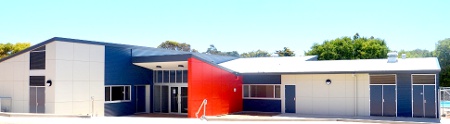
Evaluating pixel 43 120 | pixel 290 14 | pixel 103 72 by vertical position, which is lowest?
pixel 43 120

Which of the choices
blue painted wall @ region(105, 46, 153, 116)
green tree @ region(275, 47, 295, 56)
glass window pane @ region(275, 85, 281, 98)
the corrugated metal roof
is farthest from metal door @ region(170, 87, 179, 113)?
green tree @ region(275, 47, 295, 56)

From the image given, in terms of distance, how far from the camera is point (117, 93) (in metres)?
22.3

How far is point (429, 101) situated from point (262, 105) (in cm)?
839

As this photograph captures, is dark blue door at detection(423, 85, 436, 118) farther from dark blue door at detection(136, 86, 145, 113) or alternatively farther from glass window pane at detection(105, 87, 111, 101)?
glass window pane at detection(105, 87, 111, 101)

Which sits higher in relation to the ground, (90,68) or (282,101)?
(90,68)

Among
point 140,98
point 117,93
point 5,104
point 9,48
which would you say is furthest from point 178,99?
point 9,48

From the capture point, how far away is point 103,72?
69.6ft

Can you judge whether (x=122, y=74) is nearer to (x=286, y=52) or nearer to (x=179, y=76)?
(x=179, y=76)

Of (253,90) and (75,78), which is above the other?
(75,78)

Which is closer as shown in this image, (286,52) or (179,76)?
(179,76)

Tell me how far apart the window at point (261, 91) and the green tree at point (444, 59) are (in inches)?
1080

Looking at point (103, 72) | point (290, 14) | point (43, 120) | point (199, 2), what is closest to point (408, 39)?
point (290, 14)

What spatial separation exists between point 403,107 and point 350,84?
8.46ft

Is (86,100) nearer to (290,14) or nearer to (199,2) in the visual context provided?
(199,2)
